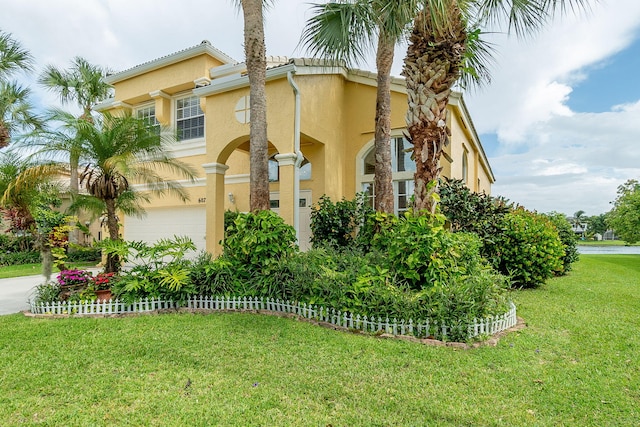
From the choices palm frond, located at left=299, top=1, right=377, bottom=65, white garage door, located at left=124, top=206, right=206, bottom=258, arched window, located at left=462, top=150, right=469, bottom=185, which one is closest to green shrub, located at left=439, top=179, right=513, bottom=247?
palm frond, located at left=299, top=1, right=377, bottom=65

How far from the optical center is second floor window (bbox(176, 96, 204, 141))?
15.6 m

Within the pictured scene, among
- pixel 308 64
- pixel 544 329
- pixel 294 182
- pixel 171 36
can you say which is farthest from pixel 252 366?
pixel 171 36

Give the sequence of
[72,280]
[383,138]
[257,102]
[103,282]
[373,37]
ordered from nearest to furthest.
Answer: [103,282] < [72,280] < [257,102] < [373,37] < [383,138]

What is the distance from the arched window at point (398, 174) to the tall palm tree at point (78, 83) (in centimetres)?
1594

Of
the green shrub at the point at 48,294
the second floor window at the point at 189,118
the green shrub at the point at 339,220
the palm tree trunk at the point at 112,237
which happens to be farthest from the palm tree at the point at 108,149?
the second floor window at the point at 189,118

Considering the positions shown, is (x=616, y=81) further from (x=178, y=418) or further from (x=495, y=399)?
(x=178, y=418)

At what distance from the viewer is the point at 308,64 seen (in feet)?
37.2

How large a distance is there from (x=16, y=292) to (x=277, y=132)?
29.2 ft

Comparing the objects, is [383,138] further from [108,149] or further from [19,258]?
[19,258]

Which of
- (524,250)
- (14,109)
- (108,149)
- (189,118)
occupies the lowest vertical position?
(524,250)

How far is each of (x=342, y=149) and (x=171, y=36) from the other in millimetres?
10293

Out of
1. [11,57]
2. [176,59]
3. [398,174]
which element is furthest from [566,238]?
[11,57]

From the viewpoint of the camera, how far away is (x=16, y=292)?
397 inches

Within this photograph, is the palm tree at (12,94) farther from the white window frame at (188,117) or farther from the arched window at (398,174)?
the arched window at (398,174)
